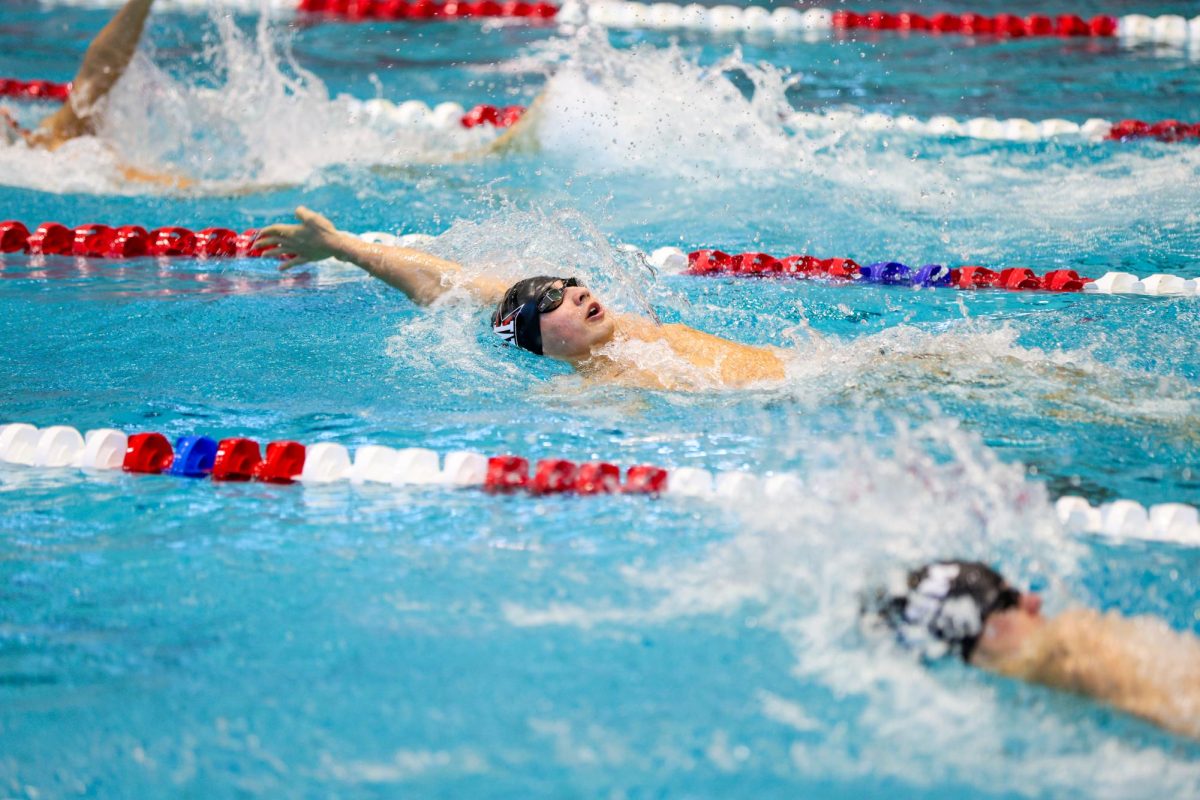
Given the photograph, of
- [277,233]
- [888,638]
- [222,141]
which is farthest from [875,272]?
[222,141]

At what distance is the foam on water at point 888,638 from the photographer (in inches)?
74.0

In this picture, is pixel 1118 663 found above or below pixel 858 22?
below

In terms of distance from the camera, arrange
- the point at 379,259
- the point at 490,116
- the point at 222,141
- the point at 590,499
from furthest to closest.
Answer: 1. the point at 490,116
2. the point at 222,141
3. the point at 379,259
4. the point at 590,499

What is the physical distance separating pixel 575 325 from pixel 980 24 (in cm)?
686

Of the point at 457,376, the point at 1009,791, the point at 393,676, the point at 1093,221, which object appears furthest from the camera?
the point at 1093,221

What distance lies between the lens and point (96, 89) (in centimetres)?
603

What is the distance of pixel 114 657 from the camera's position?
2.26m

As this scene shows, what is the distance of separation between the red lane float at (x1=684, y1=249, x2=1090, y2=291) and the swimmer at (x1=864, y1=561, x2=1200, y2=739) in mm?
2552

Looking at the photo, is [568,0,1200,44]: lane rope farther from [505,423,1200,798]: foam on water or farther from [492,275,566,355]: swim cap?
[505,423,1200,798]: foam on water

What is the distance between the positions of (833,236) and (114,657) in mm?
3703

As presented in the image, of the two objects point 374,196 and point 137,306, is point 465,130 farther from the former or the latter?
point 137,306

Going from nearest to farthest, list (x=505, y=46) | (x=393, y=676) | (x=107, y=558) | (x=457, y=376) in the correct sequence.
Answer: (x=393, y=676)
(x=107, y=558)
(x=457, y=376)
(x=505, y=46)

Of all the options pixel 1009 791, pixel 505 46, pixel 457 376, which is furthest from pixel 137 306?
pixel 505 46

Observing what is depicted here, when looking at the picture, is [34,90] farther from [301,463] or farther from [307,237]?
[301,463]
